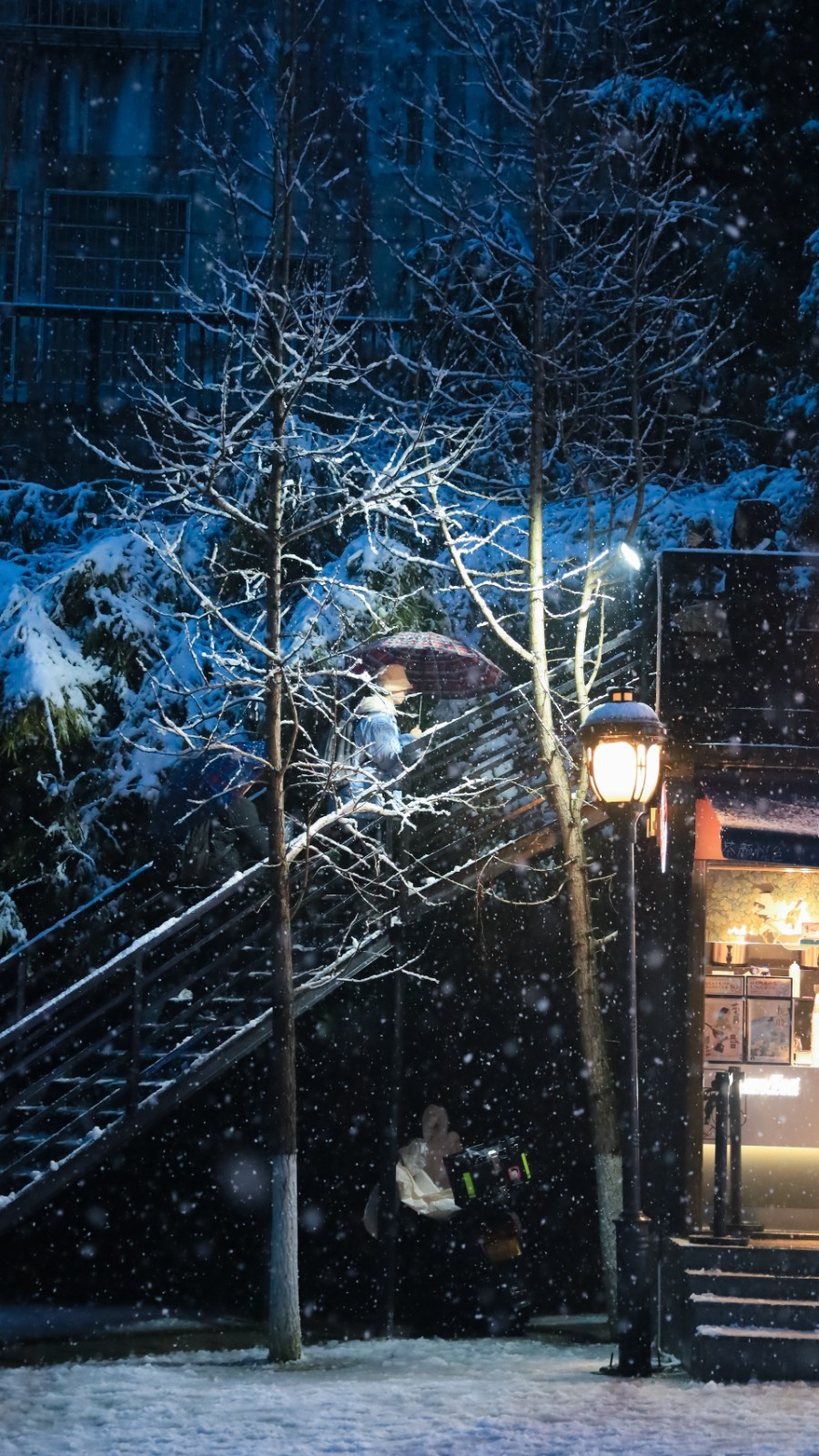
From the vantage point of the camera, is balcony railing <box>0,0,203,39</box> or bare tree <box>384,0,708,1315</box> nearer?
bare tree <box>384,0,708,1315</box>

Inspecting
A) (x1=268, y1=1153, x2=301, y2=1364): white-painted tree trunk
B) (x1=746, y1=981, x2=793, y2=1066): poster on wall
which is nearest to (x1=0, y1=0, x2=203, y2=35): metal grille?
(x1=746, y1=981, x2=793, y2=1066): poster on wall

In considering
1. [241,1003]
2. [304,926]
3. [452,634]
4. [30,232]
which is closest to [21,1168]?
[241,1003]

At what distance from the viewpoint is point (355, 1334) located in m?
13.0

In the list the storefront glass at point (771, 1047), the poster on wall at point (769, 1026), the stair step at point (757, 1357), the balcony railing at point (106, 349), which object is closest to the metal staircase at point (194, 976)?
the storefront glass at point (771, 1047)

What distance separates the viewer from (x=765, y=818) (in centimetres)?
1175

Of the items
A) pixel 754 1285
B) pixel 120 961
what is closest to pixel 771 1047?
pixel 754 1285

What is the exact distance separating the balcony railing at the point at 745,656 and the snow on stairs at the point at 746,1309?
373cm

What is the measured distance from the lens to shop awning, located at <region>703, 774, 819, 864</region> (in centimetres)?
1145

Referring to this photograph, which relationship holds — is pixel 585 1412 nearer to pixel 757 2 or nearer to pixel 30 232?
pixel 757 2

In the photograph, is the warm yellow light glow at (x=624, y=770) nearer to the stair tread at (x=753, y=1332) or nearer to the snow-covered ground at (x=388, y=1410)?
the stair tread at (x=753, y=1332)

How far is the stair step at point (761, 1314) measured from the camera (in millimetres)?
10227

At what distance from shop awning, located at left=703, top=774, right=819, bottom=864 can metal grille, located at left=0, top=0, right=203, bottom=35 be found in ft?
51.3

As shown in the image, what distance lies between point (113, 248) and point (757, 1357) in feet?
58.3

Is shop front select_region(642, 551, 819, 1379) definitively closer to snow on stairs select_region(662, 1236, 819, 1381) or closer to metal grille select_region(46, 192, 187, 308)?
snow on stairs select_region(662, 1236, 819, 1381)
